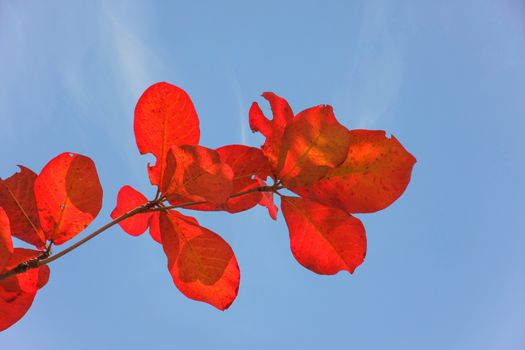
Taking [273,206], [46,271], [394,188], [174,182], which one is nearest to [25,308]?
[46,271]

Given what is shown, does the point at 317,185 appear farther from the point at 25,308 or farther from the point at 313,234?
the point at 25,308

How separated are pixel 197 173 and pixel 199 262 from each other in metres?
0.21

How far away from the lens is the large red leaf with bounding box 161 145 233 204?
75 cm

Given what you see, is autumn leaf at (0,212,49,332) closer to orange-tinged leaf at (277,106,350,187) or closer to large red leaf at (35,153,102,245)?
large red leaf at (35,153,102,245)

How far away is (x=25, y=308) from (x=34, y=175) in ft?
0.81

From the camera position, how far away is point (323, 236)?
3.02 feet

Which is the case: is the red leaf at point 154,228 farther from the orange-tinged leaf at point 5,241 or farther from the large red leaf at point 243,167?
the orange-tinged leaf at point 5,241

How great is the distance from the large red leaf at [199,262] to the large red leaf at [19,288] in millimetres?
230

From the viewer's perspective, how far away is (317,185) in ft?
2.88

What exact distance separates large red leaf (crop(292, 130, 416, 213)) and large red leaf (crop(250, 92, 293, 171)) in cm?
9

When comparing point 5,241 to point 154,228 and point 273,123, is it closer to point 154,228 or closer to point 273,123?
point 154,228

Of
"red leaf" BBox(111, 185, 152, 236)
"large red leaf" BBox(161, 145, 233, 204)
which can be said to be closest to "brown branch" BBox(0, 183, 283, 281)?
"large red leaf" BBox(161, 145, 233, 204)

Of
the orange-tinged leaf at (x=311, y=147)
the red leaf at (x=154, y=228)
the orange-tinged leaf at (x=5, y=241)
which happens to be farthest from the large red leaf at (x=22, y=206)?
the orange-tinged leaf at (x=311, y=147)

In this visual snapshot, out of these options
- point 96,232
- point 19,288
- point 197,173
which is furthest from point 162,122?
point 19,288
